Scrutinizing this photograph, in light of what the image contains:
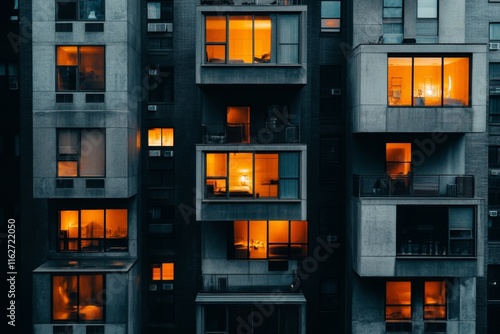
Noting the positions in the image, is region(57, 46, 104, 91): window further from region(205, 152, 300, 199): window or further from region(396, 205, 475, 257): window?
region(396, 205, 475, 257): window

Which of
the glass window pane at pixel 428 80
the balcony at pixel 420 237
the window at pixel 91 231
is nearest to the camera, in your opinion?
the balcony at pixel 420 237

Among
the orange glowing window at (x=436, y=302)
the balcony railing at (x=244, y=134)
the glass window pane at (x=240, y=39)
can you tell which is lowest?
the orange glowing window at (x=436, y=302)

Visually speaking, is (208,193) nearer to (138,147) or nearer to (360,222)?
(138,147)

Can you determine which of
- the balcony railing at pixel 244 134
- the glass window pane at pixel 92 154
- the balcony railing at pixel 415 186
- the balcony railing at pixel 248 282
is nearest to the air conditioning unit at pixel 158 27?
the balcony railing at pixel 244 134

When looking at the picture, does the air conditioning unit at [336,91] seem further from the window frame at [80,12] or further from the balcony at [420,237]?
the window frame at [80,12]

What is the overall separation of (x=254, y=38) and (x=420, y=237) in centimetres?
1026

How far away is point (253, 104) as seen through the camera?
19.4 metres

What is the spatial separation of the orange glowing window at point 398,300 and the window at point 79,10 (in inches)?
651

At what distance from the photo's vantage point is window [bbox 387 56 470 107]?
1766cm

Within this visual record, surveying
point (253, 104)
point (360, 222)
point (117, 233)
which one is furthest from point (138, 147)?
point (360, 222)

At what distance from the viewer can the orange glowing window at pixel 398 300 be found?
1859 centimetres

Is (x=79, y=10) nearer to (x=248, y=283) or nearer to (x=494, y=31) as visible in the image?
(x=248, y=283)

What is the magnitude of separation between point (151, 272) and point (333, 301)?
8.43m

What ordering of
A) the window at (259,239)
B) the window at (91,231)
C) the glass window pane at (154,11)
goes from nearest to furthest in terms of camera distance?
the window at (259,239)
the window at (91,231)
the glass window pane at (154,11)
